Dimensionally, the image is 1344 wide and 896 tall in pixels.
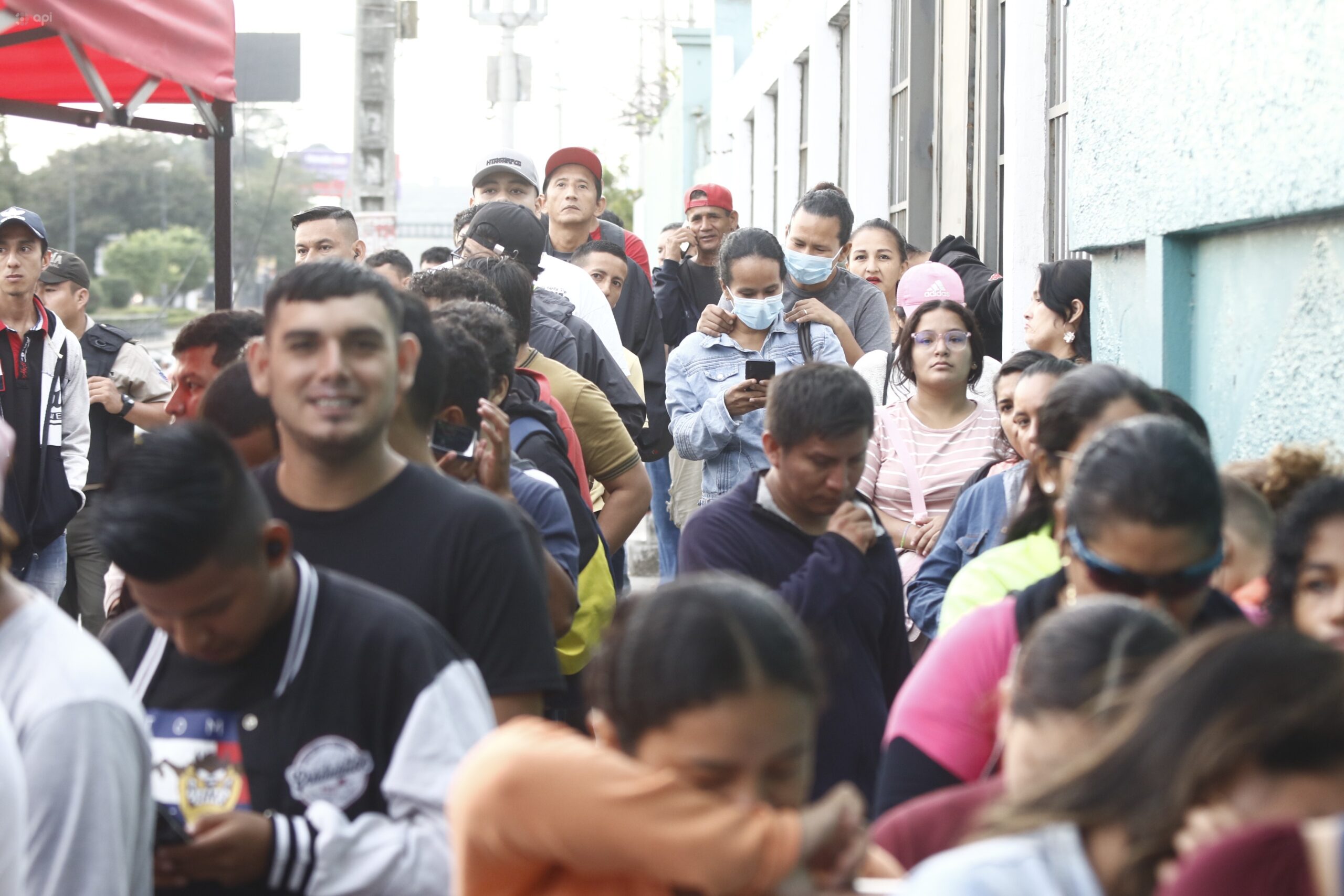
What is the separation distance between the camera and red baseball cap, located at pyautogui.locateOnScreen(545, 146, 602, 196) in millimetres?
7699

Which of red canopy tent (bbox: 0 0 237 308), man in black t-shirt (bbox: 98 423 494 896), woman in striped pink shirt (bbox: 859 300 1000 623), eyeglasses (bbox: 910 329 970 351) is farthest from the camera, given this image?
red canopy tent (bbox: 0 0 237 308)

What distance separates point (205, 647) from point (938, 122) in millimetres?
9249

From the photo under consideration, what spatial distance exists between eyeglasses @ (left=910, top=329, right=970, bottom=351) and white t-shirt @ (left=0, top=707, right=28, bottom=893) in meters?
3.83

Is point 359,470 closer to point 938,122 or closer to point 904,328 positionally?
point 904,328

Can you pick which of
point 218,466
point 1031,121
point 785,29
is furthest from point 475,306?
point 785,29

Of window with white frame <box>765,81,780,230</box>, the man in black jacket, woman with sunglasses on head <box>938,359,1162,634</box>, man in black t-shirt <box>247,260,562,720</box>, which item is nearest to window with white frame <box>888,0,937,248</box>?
the man in black jacket

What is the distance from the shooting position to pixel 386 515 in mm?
2771

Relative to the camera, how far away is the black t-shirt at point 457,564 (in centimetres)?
273

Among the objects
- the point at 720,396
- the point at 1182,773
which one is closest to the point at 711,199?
the point at 720,396

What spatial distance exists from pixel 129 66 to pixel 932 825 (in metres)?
7.42

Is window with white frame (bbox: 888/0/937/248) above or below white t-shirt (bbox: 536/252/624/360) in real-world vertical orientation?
above

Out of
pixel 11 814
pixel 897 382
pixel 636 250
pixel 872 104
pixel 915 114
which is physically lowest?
pixel 11 814

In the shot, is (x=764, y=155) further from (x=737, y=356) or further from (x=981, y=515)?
(x=981, y=515)

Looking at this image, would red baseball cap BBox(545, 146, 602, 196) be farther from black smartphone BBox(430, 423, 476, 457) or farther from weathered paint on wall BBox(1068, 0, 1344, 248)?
black smartphone BBox(430, 423, 476, 457)
